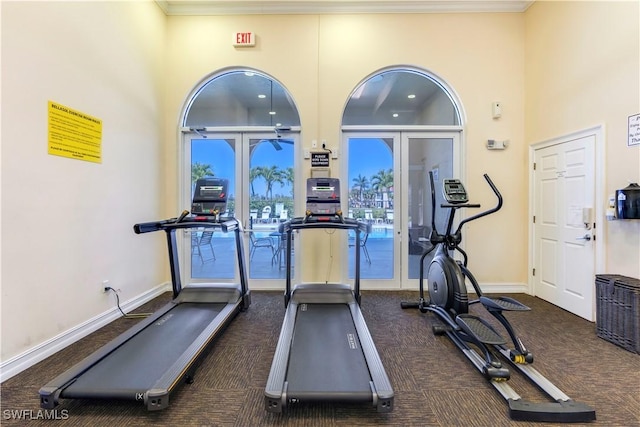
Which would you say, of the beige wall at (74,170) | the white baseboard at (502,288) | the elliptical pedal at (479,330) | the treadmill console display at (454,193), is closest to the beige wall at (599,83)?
the white baseboard at (502,288)

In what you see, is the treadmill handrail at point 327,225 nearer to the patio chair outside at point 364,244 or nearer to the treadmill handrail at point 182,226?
the treadmill handrail at point 182,226

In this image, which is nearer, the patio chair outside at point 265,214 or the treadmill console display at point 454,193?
the treadmill console display at point 454,193

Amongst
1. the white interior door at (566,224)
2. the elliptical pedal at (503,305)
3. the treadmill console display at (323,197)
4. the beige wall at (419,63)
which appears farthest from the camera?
the beige wall at (419,63)

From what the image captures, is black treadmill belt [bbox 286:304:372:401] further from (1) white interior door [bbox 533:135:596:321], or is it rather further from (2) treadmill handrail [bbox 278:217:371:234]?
(1) white interior door [bbox 533:135:596:321]

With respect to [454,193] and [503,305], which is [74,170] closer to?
[454,193]

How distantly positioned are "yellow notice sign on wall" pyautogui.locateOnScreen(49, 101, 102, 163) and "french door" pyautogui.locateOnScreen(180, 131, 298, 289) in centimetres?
154

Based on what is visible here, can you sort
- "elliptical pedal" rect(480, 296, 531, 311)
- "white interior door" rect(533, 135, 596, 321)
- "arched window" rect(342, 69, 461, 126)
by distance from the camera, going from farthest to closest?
1. "arched window" rect(342, 69, 461, 126)
2. "white interior door" rect(533, 135, 596, 321)
3. "elliptical pedal" rect(480, 296, 531, 311)

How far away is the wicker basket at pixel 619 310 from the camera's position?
2.70 metres

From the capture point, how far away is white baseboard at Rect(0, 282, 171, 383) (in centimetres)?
235

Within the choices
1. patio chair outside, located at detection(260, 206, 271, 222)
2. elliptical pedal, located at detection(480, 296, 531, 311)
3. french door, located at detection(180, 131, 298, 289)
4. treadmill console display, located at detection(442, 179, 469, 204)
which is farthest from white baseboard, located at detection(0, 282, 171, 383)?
treadmill console display, located at detection(442, 179, 469, 204)

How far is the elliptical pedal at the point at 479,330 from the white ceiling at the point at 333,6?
4.56 m

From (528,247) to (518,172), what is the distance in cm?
119

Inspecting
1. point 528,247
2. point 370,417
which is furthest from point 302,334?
point 528,247

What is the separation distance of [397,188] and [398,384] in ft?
10.1
